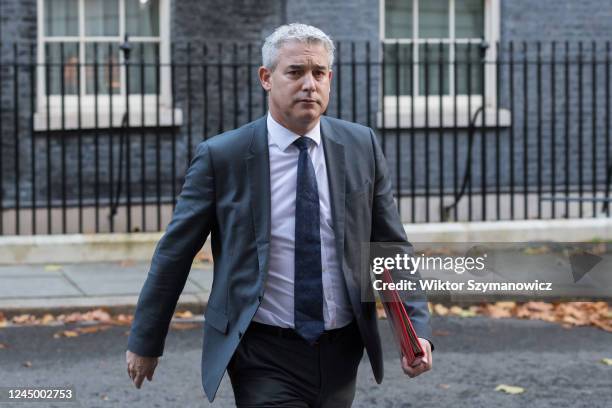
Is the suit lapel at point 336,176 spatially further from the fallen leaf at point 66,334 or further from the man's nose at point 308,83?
the fallen leaf at point 66,334

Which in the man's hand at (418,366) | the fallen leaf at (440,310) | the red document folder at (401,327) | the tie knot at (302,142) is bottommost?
the fallen leaf at (440,310)

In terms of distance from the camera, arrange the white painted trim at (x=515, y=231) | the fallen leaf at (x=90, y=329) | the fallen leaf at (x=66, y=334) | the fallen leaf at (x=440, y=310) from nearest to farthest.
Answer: the fallen leaf at (x=66, y=334) → the fallen leaf at (x=90, y=329) → the fallen leaf at (x=440, y=310) → the white painted trim at (x=515, y=231)

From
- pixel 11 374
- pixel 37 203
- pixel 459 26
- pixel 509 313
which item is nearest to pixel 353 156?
pixel 11 374

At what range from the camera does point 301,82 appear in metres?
3.66

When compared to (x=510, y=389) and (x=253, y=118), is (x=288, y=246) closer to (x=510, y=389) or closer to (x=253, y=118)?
(x=510, y=389)

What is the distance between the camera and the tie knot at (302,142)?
12.4 feet

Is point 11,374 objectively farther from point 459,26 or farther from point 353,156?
point 459,26

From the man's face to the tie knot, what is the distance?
49 mm

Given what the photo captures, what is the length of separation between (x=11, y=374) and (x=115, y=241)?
4.76m

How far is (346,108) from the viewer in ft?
46.4

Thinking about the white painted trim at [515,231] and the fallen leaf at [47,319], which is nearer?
the fallen leaf at [47,319]

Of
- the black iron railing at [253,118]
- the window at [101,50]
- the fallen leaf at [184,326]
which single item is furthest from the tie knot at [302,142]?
the window at [101,50]

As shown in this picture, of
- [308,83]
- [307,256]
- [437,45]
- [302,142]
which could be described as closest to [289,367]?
[307,256]

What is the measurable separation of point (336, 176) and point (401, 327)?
19.7 inches
